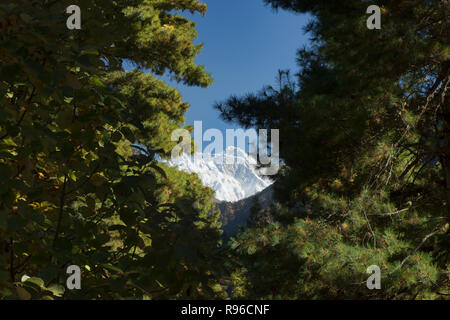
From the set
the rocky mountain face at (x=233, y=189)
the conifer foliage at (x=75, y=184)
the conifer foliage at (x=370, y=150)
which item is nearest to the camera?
the conifer foliage at (x=75, y=184)

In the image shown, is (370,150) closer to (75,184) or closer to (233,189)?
(75,184)

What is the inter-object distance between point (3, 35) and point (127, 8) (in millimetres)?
6195

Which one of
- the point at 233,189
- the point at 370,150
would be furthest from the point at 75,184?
the point at 233,189

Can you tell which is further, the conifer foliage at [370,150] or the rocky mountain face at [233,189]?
the rocky mountain face at [233,189]

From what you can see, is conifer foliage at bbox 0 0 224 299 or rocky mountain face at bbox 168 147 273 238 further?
rocky mountain face at bbox 168 147 273 238

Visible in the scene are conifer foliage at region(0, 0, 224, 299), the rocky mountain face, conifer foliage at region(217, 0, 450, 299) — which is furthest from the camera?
the rocky mountain face

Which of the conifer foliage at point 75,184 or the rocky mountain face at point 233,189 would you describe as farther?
the rocky mountain face at point 233,189

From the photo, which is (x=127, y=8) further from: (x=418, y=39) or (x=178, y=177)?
(x=178, y=177)

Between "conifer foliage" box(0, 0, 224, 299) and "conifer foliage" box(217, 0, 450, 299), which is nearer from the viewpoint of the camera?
"conifer foliage" box(0, 0, 224, 299)

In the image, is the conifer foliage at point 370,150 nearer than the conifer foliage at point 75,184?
No

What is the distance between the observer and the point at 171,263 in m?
1.23

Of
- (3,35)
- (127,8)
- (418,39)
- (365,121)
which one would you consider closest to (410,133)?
(365,121)

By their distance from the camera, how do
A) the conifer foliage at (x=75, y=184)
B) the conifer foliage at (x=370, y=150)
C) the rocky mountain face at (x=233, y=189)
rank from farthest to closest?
1. the rocky mountain face at (x=233, y=189)
2. the conifer foliage at (x=370, y=150)
3. the conifer foliage at (x=75, y=184)

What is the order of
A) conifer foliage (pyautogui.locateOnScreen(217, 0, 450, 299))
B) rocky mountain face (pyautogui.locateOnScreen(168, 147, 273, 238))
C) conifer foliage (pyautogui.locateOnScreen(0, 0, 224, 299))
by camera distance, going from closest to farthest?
1. conifer foliage (pyautogui.locateOnScreen(0, 0, 224, 299))
2. conifer foliage (pyautogui.locateOnScreen(217, 0, 450, 299))
3. rocky mountain face (pyautogui.locateOnScreen(168, 147, 273, 238))
